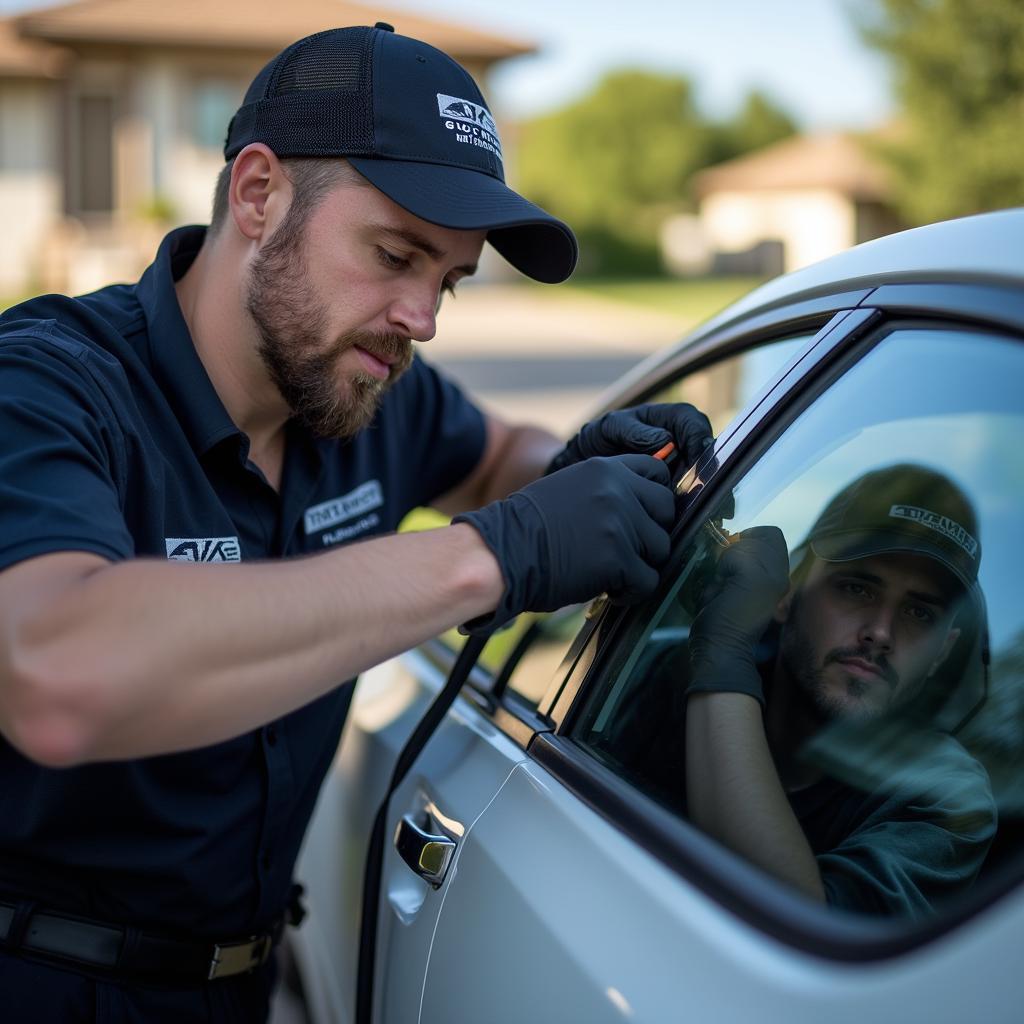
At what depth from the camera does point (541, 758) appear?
142cm

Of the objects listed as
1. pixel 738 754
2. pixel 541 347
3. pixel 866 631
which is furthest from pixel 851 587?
pixel 541 347

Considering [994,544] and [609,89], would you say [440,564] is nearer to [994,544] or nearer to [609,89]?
[994,544]

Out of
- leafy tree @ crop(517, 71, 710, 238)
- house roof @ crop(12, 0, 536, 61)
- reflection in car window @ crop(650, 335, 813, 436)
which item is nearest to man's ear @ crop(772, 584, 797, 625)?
reflection in car window @ crop(650, 335, 813, 436)

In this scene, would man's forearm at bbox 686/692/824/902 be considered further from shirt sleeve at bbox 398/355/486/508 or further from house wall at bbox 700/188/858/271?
house wall at bbox 700/188/858/271

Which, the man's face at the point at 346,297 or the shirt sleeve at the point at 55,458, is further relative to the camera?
the man's face at the point at 346,297

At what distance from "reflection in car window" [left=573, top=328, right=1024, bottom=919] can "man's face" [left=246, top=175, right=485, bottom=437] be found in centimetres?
64

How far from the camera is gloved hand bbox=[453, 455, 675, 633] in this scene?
136 cm

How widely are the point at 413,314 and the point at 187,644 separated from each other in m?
0.79

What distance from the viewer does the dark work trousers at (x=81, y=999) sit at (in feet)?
5.06

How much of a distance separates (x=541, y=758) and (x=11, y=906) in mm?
760

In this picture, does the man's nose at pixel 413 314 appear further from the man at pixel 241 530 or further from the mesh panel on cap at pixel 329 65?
the mesh panel on cap at pixel 329 65

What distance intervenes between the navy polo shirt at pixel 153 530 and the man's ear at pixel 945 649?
947 millimetres

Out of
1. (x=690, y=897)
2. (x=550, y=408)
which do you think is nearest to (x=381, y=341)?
(x=690, y=897)

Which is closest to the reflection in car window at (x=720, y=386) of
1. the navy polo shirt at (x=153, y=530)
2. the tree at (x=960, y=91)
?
the navy polo shirt at (x=153, y=530)
